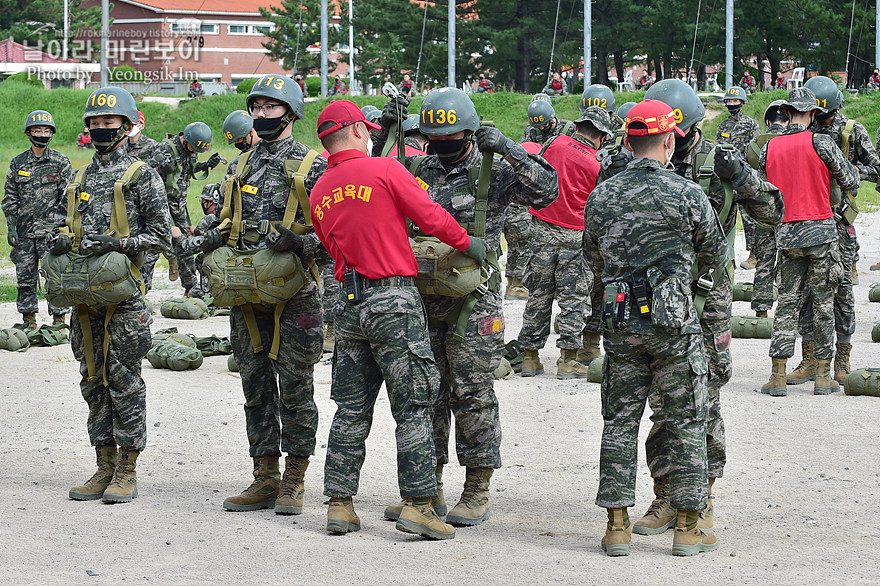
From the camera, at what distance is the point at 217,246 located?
23.9 ft

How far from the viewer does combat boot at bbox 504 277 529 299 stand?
1647 centimetres

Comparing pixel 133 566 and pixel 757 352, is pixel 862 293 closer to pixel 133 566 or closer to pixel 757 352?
pixel 757 352

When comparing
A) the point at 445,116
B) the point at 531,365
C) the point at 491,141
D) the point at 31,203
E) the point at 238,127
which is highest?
the point at 238,127

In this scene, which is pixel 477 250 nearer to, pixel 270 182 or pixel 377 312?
pixel 377 312

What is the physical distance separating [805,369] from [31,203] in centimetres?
932

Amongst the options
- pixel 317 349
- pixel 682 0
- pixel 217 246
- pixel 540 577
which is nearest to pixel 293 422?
pixel 317 349

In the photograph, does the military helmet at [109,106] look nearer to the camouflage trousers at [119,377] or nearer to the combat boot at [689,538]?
the camouflage trousers at [119,377]

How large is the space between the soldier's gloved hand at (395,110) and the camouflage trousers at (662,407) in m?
2.00

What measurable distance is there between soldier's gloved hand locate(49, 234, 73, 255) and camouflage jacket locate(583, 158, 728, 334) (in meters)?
3.51

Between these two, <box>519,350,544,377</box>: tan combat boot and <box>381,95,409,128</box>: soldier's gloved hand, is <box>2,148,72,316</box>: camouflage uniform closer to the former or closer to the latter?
<box>519,350,544,377</box>: tan combat boot

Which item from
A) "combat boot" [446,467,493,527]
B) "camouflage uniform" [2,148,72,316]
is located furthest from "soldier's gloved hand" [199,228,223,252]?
"camouflage uniform" [2,148,72,316]

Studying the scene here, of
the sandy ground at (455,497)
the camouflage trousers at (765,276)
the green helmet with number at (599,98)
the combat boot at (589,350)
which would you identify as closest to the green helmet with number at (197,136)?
the green helmet with number at (599,98)

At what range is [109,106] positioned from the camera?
7.64 metres

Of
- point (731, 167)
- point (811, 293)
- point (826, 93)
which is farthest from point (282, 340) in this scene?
point (826, 93)
